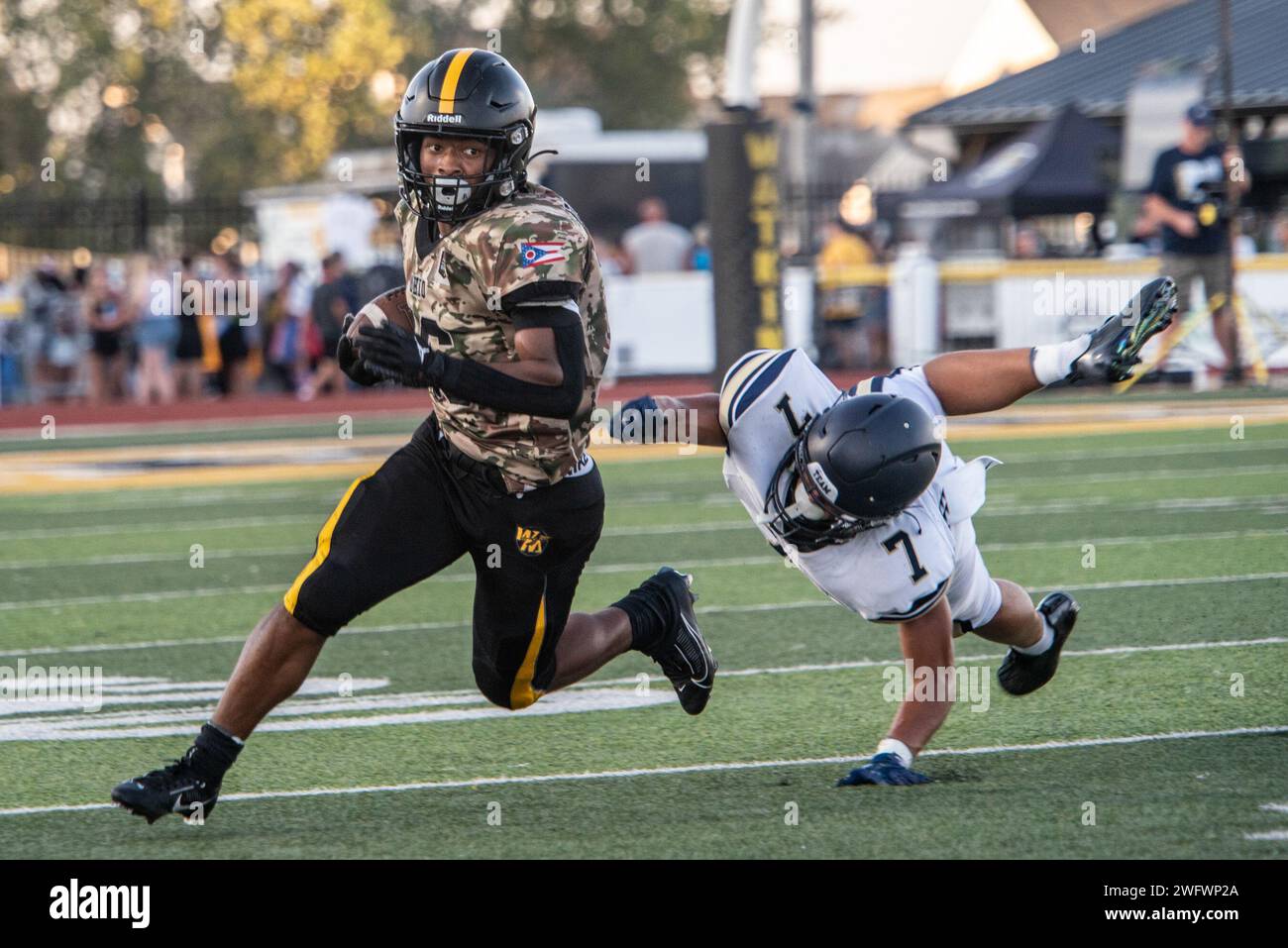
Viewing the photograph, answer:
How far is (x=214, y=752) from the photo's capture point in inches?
182

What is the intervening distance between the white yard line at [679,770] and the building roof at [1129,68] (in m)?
20.6

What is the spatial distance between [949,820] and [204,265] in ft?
68.9

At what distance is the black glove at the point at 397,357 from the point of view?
14.3 feet

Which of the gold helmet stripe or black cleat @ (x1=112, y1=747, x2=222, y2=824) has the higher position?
the gold helmet stripe

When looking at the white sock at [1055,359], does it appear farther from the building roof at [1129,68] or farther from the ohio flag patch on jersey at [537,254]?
the building roof at [1129,68]

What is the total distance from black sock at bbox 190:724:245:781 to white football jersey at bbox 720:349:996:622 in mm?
1354

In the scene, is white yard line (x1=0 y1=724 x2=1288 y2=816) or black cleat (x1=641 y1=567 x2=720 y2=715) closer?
white yard line (x1=0 y1=724 x2=1288 y2=816)

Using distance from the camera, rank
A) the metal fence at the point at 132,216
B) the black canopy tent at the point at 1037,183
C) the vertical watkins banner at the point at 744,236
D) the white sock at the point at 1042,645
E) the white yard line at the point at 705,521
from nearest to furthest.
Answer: the white sock at the point at 1042,645 → the white yard line at the point at 705,521 → the vertical watkins banner at the point at 744,236 → the black canopy tent at the point at 1037,183 → the metal fence at the point at 132,216

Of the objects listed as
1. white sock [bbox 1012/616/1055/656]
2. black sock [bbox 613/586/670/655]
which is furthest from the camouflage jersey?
white sock [bbox 1012/616/1055/656]

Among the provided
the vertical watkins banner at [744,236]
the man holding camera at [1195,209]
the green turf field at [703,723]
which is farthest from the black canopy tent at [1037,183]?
the green turf field at [703,723]

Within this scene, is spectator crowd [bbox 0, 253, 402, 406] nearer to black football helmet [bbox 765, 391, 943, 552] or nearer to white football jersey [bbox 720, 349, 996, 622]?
white football jersey [bbox 720, 349, 996, 622]

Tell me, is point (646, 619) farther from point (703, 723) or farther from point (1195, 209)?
point (1195, 209)

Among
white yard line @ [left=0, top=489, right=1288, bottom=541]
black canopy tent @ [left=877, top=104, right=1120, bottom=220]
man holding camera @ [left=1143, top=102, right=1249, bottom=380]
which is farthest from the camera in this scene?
black canopy tent @ [left=877, top=104, right=1120, bottom=220]

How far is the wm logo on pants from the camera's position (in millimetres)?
4836
